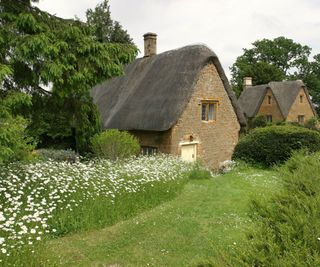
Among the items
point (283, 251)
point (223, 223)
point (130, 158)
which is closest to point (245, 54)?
point (130, 158)

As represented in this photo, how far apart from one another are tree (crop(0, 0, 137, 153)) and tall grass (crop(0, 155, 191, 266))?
2.10 meters

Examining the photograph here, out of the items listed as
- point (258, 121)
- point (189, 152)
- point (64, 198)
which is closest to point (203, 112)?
point (189, 152)

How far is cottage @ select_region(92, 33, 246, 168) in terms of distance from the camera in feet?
54.2

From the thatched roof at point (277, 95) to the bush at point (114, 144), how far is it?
1076 inches

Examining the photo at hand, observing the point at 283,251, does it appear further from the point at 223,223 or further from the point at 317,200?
the point at 223,223

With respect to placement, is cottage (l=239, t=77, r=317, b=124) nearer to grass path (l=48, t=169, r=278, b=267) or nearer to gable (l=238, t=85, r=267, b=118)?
gable (l=238, t=85, r=267, b=118)

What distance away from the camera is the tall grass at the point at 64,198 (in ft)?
20.5

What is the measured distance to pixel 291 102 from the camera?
37.8m

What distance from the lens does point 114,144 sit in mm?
13938

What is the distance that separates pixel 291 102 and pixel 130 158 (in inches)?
1136

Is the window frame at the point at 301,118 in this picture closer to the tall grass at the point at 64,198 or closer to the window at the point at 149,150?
the window at the point at 149,150

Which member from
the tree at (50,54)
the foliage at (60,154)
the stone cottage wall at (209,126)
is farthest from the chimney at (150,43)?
the tree at (50,54)

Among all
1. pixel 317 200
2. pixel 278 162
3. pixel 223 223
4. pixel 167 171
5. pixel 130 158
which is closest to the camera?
pixel 317 200

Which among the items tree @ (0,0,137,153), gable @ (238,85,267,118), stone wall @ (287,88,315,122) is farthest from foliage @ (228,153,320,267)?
gable @ (238,85,267,118)
